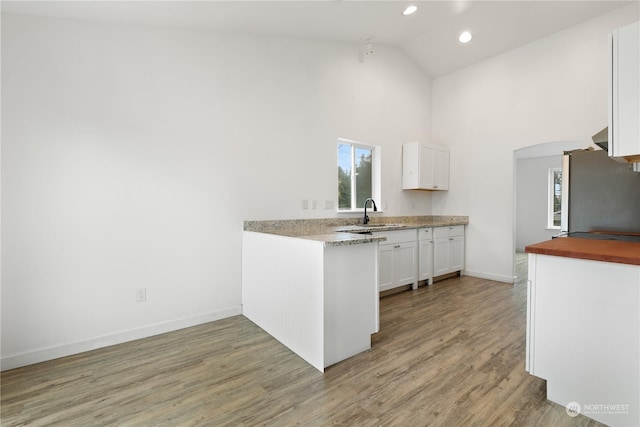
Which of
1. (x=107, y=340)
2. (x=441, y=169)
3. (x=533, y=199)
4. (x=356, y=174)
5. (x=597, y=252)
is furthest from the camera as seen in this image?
(x=533, y=199)

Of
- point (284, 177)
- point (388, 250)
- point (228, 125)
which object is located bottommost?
point (388, 250)

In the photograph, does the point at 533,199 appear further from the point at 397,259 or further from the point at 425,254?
the point at 397,259

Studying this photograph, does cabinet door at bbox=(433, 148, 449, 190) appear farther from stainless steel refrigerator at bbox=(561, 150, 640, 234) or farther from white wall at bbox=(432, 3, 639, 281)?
stainless steel refrigerator at bbox=(561, 150, 640, 234)

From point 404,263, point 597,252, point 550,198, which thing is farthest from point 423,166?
point 550,198

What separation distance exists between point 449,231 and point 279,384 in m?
3.57

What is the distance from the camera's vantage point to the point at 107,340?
7.77ft

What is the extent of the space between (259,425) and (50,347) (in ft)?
6.13

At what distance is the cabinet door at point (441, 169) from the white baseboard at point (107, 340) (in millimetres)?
3628

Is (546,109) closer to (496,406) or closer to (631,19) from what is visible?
(631,19)

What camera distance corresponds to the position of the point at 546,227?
7.00m

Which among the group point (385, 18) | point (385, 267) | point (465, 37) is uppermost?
point (465, 37)

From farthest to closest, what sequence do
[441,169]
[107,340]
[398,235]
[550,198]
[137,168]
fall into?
[550,198] < [441,169] < [398,235] < [137,168] < [107,340]

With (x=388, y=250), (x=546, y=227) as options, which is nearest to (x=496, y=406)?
(x=388, y=250)

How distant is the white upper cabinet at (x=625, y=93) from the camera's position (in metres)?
1.30
